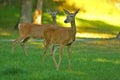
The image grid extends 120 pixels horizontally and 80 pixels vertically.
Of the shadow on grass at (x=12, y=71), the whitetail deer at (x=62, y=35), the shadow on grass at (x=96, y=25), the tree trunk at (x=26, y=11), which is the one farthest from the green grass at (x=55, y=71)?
the shadow on grass at (x=96, y=25)

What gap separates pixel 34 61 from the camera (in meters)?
14.9

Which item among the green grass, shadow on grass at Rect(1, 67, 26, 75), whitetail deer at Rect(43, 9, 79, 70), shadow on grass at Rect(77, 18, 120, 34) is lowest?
shadow on grass at Rect(77, 18, 120, 34)

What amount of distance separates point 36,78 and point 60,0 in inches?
1446

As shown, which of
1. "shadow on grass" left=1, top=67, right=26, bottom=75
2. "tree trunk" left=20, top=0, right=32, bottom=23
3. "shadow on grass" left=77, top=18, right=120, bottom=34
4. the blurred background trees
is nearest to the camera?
"shadow on grass" left=1, top=67, right=26, bottom=75

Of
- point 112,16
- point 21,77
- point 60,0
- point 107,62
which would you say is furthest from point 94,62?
point 112,16

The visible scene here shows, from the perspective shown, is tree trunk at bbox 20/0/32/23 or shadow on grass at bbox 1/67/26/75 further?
tree trunk at bbox 20/0/32/23

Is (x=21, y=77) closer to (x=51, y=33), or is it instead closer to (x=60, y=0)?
(x=51, y=33)

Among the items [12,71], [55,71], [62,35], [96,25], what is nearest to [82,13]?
[96,25]

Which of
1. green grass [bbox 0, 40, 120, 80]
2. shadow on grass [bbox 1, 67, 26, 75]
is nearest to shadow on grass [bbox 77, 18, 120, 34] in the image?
green grass [bbox 0, 40, 120, 80]

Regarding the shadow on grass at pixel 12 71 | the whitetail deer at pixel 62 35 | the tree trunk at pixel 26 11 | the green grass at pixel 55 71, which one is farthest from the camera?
the tree trunk at pixel 26 11

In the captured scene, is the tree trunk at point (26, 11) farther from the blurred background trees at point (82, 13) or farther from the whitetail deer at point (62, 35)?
the whitetail deer at point (62, 35)

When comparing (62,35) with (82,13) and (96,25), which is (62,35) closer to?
(96,25)

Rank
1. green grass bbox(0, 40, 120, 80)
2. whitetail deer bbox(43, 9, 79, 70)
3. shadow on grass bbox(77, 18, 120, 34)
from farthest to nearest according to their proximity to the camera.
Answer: shadow on grass bbox(77, 18, 120, 34) → whitetail deer bbox(43, 9, 79, 70) → green grass bbox(0, 40, 120, 80)

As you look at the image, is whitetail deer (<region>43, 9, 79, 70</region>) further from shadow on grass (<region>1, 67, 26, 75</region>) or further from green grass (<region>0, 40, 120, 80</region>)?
shadow on grass (<region>1, 67, 26, 75</region>)
